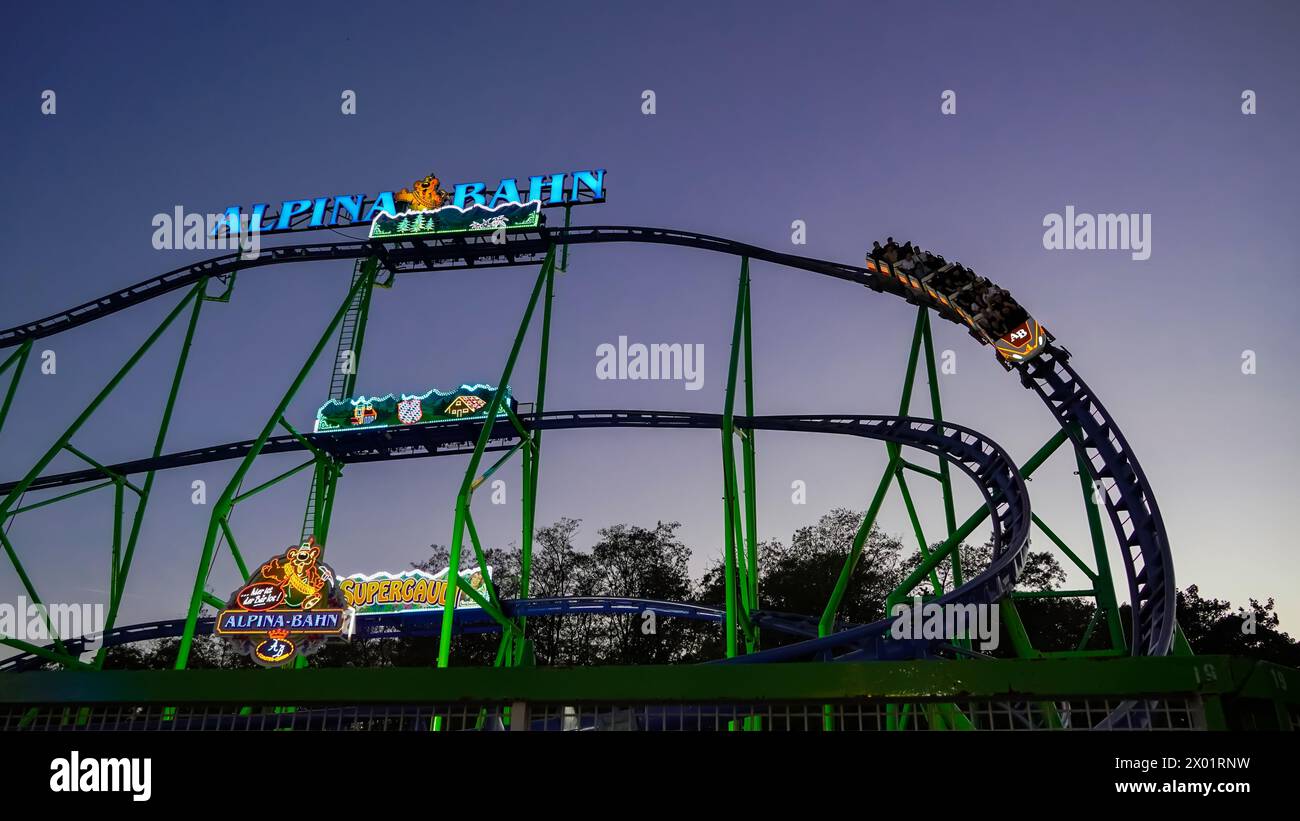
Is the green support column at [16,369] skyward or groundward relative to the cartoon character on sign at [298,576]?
skyward

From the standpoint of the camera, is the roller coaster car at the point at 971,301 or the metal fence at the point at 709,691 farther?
the roller coaster car at the point at 971,301

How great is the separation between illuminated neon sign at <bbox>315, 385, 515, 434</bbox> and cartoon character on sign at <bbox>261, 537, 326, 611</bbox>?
3.93 metres

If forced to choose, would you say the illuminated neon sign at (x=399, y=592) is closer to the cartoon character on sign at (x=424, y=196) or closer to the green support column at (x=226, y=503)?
the green support column at (x=226, y=503)

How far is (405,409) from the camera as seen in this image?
19.6 m

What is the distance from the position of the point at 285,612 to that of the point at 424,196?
10.2 metres

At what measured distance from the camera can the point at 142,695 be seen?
16.7ft

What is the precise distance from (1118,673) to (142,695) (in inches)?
215

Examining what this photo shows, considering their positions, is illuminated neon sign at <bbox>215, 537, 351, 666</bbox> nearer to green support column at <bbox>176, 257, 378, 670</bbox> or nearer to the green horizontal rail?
green support column at <bbox>176, 257, 378, 670</bbox>

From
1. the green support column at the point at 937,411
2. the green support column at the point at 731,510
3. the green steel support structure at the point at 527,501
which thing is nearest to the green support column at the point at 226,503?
the green steel support structure at the point at 527,501

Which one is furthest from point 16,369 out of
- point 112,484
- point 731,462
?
point 731,462

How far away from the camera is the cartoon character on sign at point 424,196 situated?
20.5 m

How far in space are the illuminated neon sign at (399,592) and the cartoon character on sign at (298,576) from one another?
140 inches
